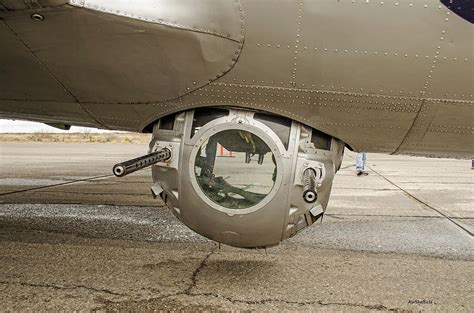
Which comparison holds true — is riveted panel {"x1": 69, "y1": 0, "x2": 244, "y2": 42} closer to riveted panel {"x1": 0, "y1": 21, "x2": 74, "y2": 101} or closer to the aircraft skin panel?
the aircraft skin panel

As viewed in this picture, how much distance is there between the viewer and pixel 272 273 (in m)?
3.69

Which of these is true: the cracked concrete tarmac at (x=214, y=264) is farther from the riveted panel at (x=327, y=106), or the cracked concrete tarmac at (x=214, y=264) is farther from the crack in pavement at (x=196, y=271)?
the riveted panel at (x=327, y=106)

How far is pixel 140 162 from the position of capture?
10.2 ft

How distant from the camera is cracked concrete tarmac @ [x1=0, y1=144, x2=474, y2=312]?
122 inches

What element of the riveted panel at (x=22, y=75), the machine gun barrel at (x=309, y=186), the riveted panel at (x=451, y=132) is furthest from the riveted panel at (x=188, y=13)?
the riveted panel at (x=451, y=132)

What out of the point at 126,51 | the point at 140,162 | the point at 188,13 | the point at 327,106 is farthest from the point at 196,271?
the point at 188,13

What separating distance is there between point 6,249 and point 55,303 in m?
1.55

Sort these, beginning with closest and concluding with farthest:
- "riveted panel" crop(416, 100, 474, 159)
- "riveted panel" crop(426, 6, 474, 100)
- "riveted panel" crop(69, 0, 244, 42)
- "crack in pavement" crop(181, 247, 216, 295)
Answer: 1. "riveted panel" crop(426, 6, 474, 100)
2. "riveted panel" crop(69, 0, 244, 42)
3. "riveted panel" crop(416, 100, 474, 159)
4. "crack in pavement" crop(181, 247, 216, 295)

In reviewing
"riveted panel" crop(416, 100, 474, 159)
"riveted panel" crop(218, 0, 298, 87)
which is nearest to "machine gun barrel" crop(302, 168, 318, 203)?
"riveted panel" crop(218, 0, 298, 87)

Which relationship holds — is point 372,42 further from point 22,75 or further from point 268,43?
point 22,75

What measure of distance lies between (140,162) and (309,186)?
1201mm

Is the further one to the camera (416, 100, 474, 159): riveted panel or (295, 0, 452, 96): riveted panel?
(416, 100, 474, 159): riveted panel

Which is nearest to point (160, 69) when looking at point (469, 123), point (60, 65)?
point (60, 65)

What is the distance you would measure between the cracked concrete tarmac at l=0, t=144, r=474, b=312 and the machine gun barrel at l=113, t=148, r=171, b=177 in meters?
0.90
